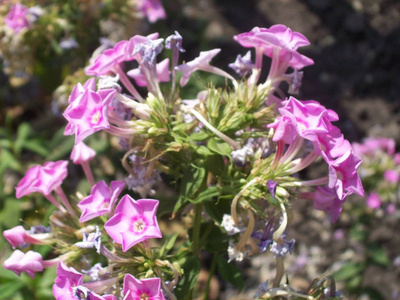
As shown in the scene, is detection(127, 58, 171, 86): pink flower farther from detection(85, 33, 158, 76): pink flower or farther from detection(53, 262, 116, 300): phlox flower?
detection(53, 262, 116, 300): phlox flower

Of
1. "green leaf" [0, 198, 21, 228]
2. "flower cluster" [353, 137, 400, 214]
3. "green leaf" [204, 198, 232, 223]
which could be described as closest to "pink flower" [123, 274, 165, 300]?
"green leaf" [204, 198, 232, 223]

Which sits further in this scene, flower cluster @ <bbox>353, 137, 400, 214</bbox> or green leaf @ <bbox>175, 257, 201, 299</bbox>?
flower cluster @ <bbox>353, 137, 400, 214</bbox>

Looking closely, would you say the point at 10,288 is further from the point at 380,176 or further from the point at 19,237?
the point at 380,176

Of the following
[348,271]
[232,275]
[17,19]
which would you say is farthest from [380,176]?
[17,19]

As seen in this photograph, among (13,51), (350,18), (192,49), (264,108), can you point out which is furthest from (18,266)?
(350,18)

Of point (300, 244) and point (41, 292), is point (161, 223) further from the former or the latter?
point (41, 292)

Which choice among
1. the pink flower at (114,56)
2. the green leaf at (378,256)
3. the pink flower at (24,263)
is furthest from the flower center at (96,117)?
the green leaf at (378,256)
